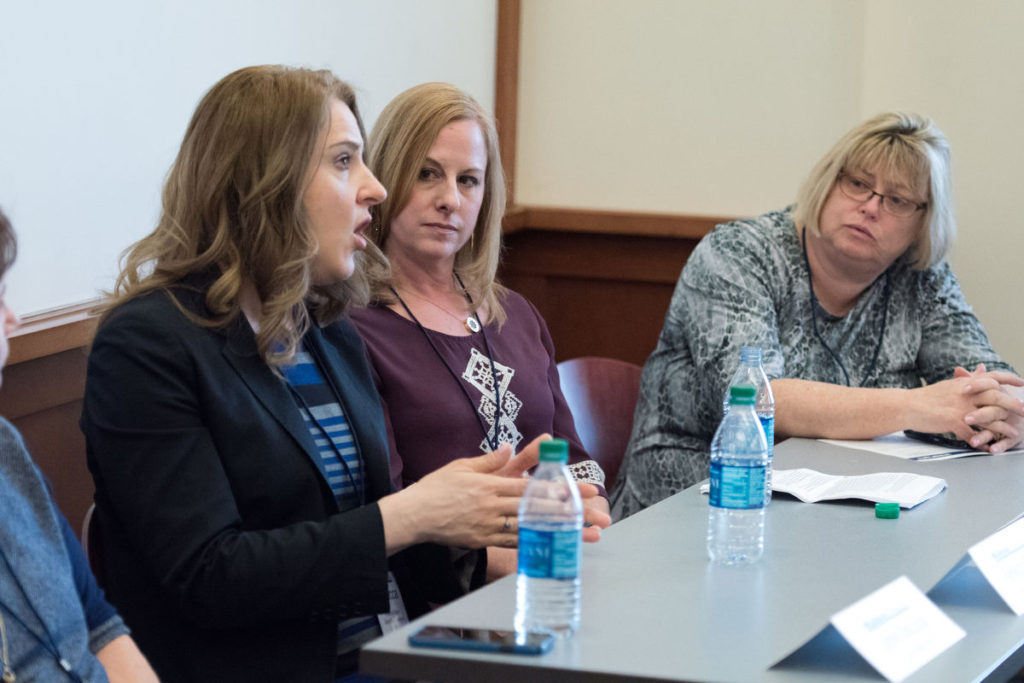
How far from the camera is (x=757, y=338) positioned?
2.71 meters

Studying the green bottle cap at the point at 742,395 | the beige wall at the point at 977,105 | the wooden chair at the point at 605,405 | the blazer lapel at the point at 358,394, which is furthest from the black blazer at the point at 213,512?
the beige wall at the point at 977,105

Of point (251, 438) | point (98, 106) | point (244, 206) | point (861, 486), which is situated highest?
point (98, 106)

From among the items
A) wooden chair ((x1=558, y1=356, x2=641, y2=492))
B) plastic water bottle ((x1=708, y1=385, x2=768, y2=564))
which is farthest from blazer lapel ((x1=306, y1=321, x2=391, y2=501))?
wooden chair ((x1=558, y1=356, x2=641, y2=492))

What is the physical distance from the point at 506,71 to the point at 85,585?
2826mm

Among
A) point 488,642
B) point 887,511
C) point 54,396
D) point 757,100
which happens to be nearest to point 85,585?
point 488,642

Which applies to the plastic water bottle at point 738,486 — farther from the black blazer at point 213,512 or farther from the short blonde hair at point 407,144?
the short blonde hair at point 407,144

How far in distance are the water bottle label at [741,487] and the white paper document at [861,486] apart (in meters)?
0.44

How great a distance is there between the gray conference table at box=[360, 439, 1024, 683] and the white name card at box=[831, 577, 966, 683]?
0.02 meters

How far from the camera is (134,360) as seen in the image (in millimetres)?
1594

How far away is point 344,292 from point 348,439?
0.86 ft

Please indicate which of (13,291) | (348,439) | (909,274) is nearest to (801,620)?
(348,439)

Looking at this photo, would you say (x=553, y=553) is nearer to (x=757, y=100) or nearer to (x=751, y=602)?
(x=751, y=602)

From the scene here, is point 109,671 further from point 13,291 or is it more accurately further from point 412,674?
point 13,291

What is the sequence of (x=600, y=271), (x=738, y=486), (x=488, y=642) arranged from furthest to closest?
(x=600, y=271)
(x=738, y=486)
(x=488, y=642)
